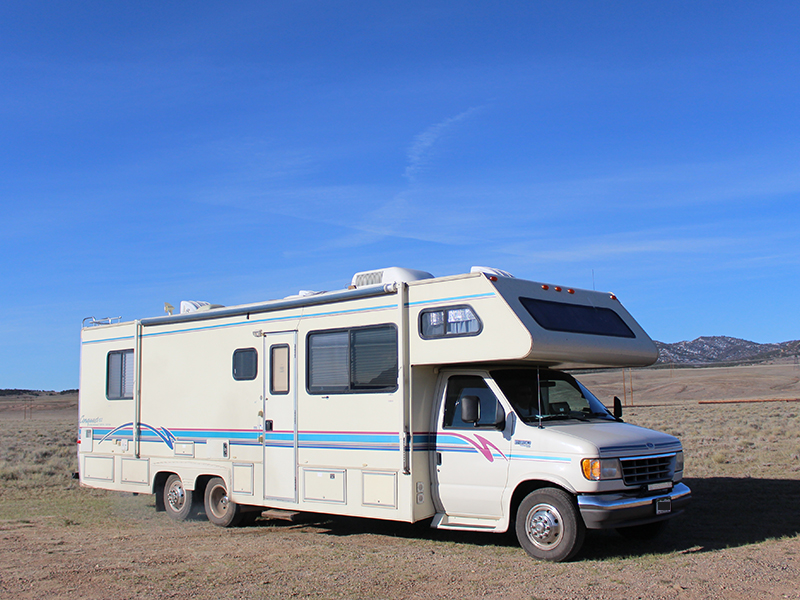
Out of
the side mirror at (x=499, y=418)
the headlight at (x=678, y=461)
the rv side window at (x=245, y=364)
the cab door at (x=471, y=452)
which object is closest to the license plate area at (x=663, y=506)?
the headlight at (x=678, y=461)

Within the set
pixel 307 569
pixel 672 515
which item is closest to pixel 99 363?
pixel 307 569

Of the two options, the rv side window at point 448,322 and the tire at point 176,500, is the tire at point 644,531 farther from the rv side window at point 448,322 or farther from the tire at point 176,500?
the tire at point 176,500

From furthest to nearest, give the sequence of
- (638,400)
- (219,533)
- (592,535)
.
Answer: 1. (638,400)
2. (219,533)
3. (592,535)

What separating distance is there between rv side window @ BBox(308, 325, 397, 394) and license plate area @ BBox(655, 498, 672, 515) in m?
3.09

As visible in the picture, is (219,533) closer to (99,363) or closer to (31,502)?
(99,363)

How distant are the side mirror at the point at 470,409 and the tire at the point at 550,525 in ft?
3.22

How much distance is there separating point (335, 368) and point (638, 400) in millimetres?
45688

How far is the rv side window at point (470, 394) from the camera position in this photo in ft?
27.7

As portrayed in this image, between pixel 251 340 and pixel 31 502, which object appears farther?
pixel 31 502

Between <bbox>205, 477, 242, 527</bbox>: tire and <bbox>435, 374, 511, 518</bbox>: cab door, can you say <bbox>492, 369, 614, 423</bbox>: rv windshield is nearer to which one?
<bbox>435, 374, 511, 518</bbox>: cab door

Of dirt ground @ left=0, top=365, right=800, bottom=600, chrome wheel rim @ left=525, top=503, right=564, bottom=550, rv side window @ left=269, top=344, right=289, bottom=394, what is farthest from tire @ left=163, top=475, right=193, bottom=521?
chrome wheel rim @ left=525, top=503, right=564, bottom=550

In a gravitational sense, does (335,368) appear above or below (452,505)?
above

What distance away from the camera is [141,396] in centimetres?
1206

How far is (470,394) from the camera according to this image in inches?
342
